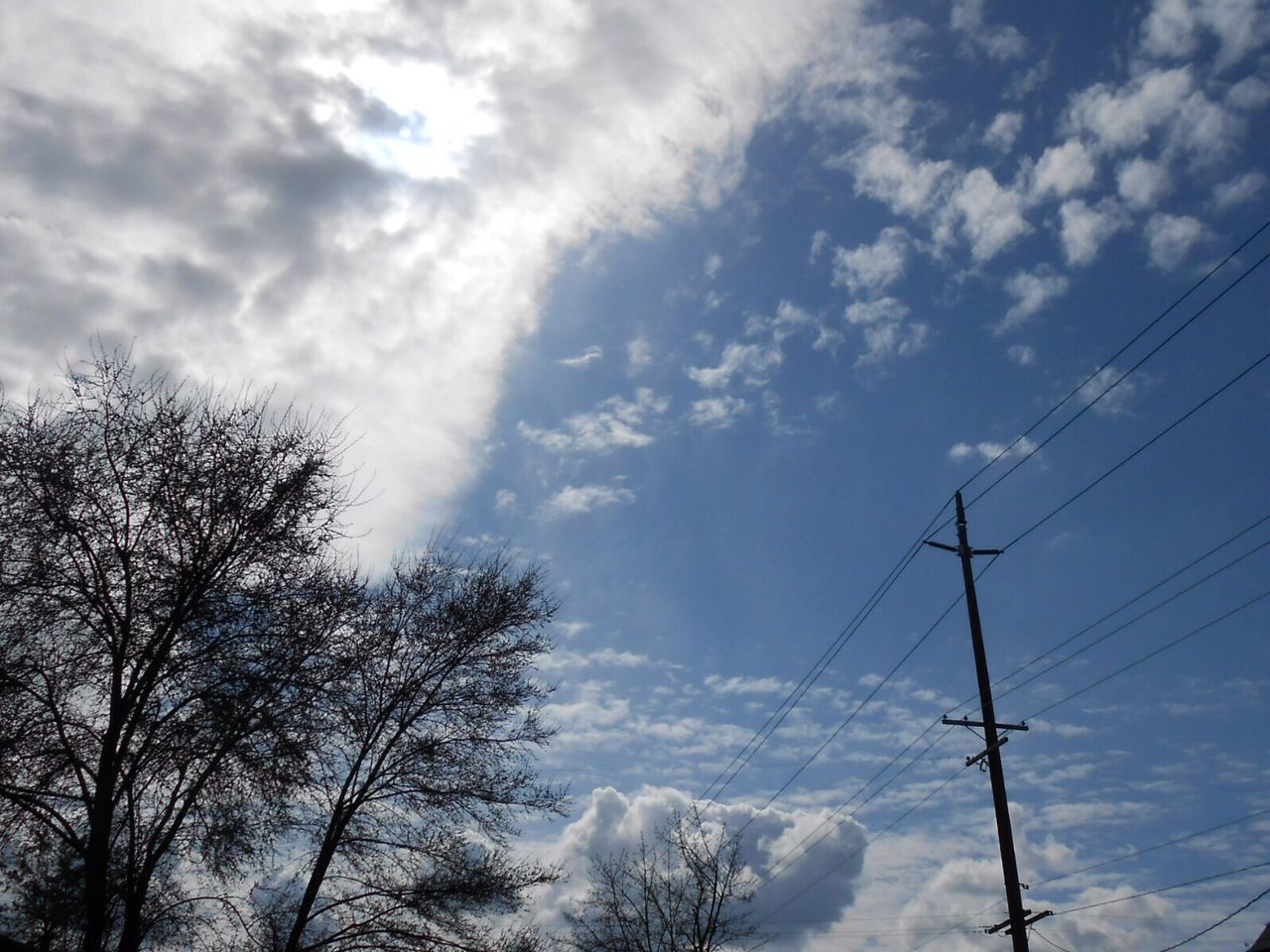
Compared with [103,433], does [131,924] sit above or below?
below

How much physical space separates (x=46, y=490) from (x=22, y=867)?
17.0ft

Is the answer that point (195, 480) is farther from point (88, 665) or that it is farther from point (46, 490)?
point (88, 665)

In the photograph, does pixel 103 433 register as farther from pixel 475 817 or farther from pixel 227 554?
pixel 475 817

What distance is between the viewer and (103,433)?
47.7 feet

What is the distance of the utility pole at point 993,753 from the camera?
1561 cm

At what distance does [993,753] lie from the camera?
17297 mm

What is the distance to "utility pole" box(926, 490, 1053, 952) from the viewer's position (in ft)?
51.2

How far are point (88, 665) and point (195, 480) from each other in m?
2.90

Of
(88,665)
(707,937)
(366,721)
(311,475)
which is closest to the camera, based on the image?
(88,665)

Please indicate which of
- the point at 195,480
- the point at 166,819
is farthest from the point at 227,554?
the point at 166,819

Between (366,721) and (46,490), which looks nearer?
(46,490)

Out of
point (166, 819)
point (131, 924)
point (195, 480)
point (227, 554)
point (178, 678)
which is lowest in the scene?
point (131, 924)

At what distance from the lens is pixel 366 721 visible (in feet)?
57.3

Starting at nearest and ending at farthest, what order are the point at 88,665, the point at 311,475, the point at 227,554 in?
the point at 88,665 → the point at 227,554 → the point at 311,475
